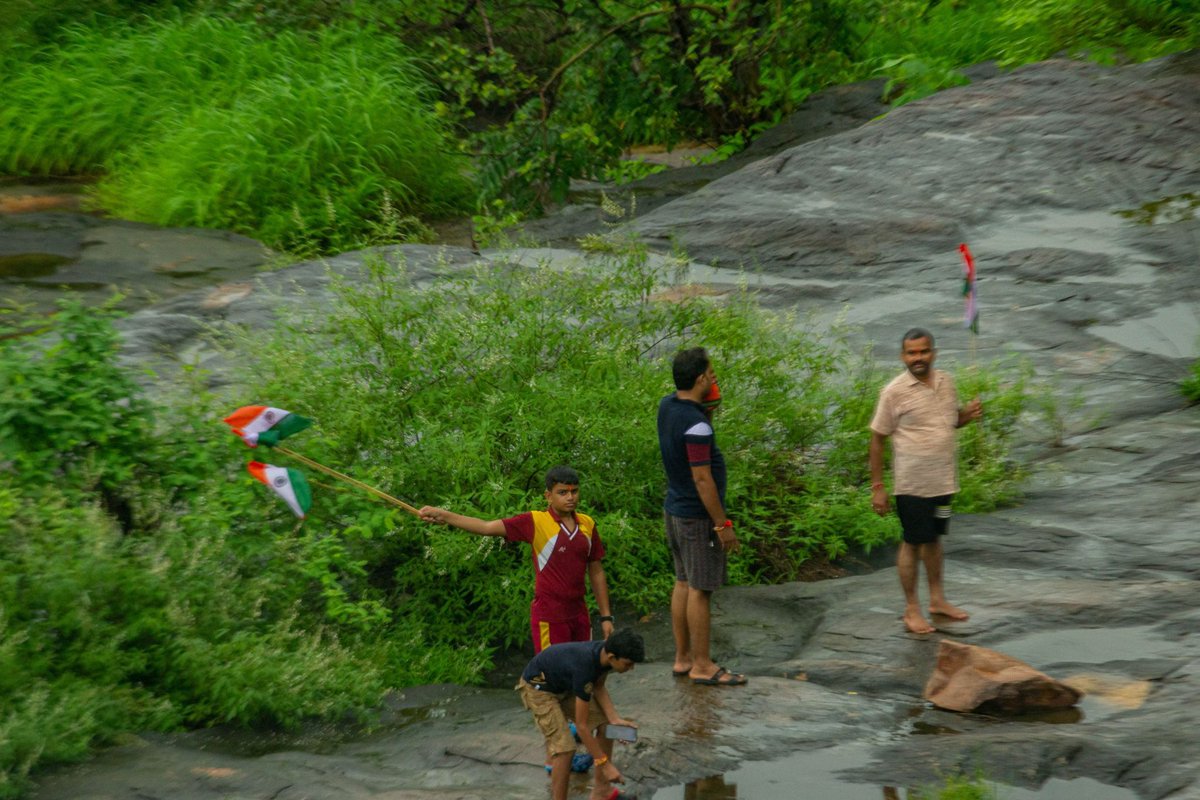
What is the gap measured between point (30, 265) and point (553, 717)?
9.13m

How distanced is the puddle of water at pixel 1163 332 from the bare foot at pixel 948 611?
4093mm

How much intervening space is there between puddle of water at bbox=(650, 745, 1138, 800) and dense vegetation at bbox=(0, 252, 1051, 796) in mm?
1957

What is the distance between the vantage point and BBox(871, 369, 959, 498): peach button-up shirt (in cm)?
643

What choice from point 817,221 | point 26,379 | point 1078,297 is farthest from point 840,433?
point 26,379

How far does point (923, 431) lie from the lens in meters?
6.45

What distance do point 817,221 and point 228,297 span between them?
5182 mm

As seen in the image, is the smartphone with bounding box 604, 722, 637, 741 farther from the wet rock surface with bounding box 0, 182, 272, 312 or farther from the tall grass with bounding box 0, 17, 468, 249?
the tall grass with bounding box 0, 17, 468, 249

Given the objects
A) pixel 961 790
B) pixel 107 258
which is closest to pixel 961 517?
pixel 961 790

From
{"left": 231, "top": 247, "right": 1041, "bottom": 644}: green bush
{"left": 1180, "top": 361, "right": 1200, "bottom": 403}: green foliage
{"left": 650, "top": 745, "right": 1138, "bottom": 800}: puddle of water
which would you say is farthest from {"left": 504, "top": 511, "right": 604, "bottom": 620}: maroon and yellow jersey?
{"left": 1180, "top": 361, "right": 1200, "bottom": 403}: green foliage

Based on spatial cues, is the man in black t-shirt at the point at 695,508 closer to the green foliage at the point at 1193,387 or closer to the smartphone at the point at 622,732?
the smartphone at the point at 622,732

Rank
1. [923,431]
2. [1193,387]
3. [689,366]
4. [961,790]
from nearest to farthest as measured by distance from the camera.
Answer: [961,790]
[689,366]
[923,431]
[1193,387]

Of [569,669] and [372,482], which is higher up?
[372,482]

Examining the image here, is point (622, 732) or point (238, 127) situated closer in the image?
point (622, 732)

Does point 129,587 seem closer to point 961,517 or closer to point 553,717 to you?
point 553,717
